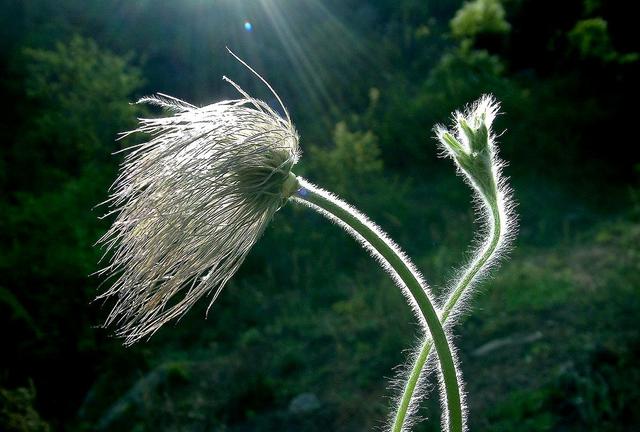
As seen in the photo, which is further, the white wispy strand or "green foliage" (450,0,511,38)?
"green foliage" (450,0,511,38)

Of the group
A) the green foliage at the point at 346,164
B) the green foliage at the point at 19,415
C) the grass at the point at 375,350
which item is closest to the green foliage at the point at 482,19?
the green foliage at the point at 346,164

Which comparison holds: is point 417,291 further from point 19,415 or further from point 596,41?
point 596,41

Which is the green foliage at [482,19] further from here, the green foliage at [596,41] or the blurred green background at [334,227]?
the green foliage at [596,41]

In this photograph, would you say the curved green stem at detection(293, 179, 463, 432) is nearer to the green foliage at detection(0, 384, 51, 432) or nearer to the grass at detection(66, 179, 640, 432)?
the grass at detection(66, 179, 640, 432)

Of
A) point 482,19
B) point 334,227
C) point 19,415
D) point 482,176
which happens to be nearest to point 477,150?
point 482,176

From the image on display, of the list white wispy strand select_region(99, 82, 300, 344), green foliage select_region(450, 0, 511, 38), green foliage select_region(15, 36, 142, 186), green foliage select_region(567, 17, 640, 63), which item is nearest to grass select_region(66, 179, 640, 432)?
green foliage select_region(15, 36, 142, 186)
